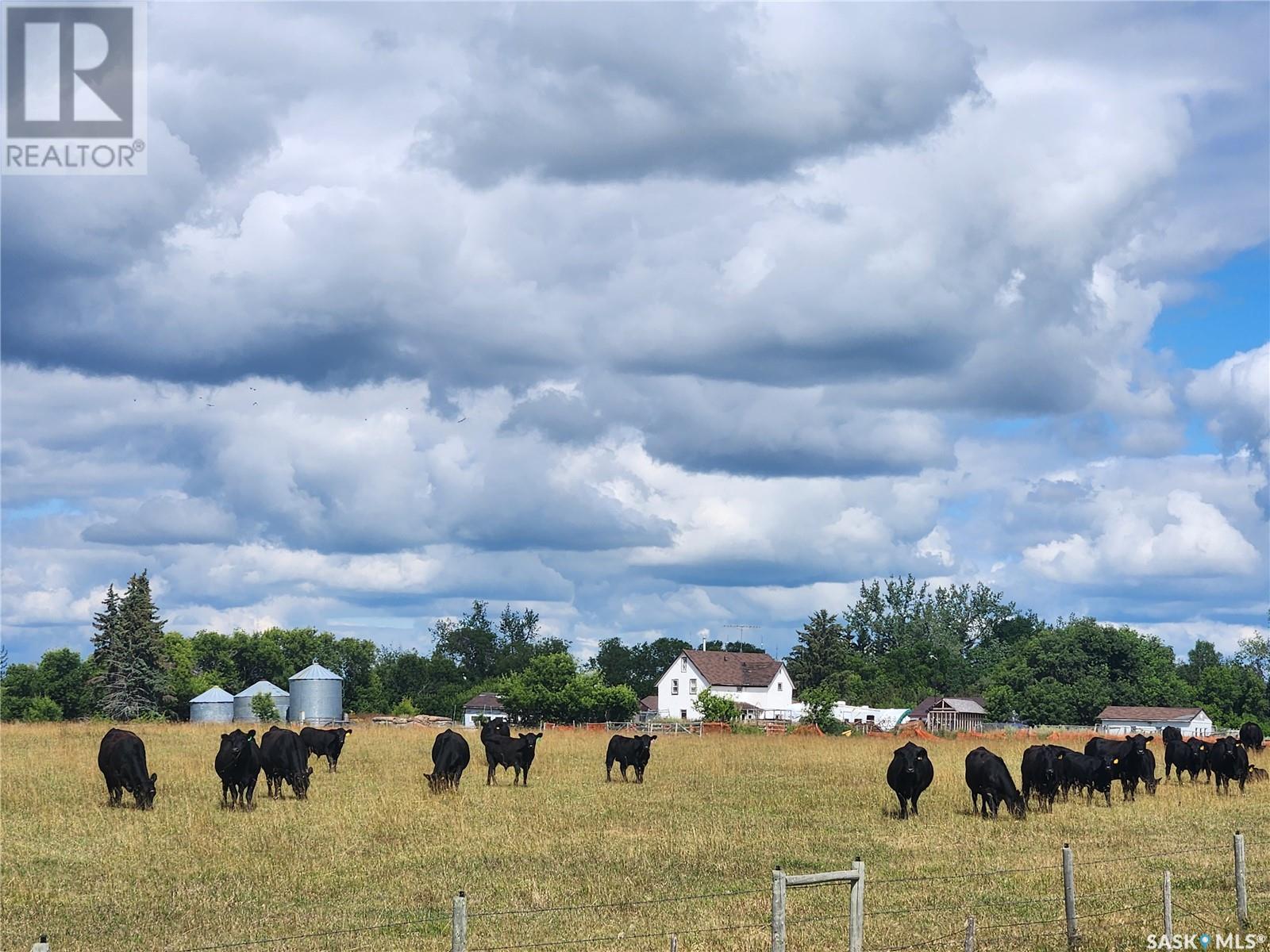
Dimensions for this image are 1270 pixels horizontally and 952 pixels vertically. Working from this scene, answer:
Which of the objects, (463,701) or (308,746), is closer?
(308,746)

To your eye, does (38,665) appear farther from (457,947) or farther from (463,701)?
(457,947)

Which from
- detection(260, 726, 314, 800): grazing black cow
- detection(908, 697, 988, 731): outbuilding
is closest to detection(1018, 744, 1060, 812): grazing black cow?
detection(260, 726, 314, 800): grazing black cow

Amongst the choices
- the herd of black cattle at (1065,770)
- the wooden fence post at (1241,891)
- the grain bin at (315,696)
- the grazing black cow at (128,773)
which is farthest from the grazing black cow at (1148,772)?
the grain bin at (315,696)

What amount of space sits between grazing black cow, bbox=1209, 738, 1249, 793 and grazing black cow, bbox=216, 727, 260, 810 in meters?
23.2

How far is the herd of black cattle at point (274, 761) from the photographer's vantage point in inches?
1051

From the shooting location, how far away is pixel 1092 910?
54.4 feet

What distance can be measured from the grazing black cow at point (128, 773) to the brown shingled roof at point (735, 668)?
275 ft

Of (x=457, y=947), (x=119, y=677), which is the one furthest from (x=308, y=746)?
(x=119, y=677)

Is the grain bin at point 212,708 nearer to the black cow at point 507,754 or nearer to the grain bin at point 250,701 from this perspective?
the grain bin at point 250,701

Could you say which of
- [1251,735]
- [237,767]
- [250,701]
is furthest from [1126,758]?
[250,701]

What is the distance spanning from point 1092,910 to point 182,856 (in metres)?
12.9

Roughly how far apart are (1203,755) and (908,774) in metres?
14.3

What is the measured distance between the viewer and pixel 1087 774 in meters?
30.5

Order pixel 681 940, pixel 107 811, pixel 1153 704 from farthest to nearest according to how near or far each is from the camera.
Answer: pixel 1153 704, pixel 107 811, pixel 681 940
